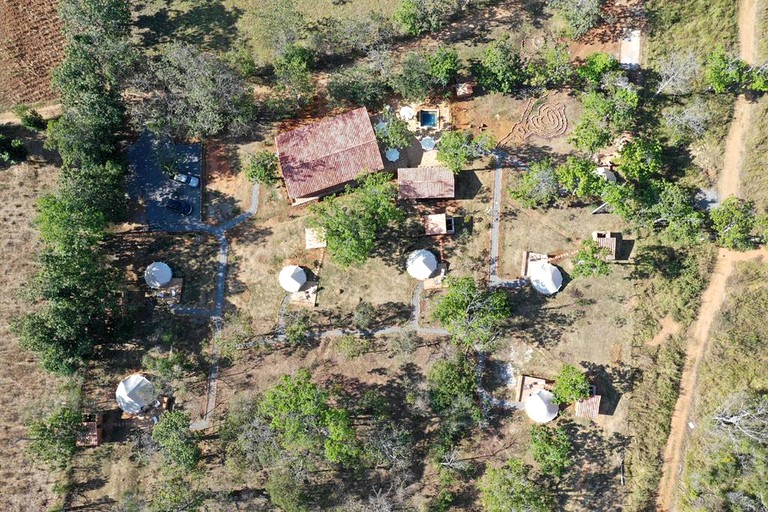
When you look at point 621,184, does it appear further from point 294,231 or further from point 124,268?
point 124,268

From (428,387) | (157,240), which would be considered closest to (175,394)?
(157,240)

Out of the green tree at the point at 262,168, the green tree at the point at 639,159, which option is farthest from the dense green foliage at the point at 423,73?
the green tree at the point at 639,159

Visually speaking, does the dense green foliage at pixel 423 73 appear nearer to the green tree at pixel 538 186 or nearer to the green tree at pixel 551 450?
the green tree at pixel 538 186

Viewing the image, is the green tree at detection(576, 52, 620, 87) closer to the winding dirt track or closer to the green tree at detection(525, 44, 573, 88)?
the green tree at detection(525, 44, 573, 88)

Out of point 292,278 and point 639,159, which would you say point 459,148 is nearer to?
point 639,159

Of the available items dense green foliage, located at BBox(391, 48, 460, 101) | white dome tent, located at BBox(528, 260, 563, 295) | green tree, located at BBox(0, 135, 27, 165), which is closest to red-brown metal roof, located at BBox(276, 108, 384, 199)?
dense green foliage, located at BBox(391, 48, 460, 101)
